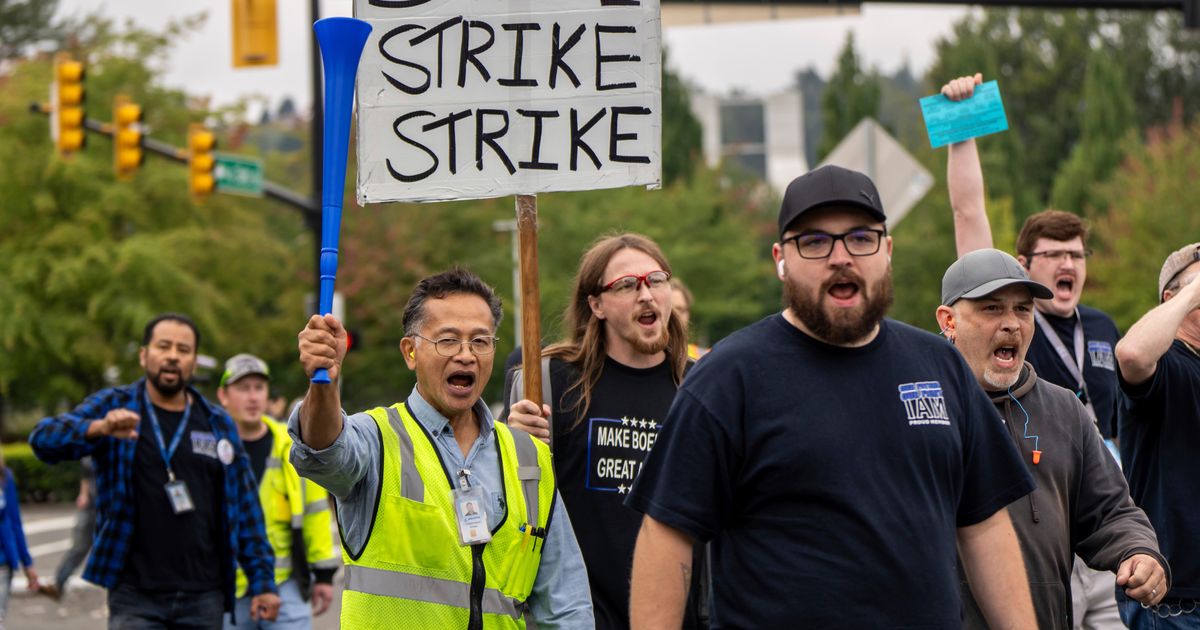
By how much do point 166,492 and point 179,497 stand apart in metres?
0.07

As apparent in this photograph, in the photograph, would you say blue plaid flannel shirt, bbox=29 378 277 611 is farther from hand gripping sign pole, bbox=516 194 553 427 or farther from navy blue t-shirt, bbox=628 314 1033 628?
navy blue t-shirt, bbox=628 314 1033 628

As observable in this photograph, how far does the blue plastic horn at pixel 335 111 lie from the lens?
4.27 m

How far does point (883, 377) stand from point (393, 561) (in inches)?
59.9

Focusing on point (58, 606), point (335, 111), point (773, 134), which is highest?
point (773, 134)

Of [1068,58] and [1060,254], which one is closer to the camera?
[1060,254]

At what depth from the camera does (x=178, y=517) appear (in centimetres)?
798

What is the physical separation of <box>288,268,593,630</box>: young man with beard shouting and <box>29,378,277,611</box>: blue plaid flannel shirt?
11.4ft

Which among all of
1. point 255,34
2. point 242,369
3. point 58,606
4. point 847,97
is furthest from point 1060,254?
point 847,97

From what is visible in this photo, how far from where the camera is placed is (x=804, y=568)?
3691 mm

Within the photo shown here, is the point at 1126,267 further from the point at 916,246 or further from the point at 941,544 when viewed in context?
the point at 941,544

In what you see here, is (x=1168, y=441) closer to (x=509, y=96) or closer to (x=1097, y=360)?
(x=1097, y=360)

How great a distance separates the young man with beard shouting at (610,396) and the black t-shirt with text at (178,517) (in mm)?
2650

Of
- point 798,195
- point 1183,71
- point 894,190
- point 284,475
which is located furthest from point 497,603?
point 1183,71

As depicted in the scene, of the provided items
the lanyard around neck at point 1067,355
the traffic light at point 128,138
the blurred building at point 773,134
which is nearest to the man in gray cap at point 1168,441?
the lanyard around neck at point 1067,355
